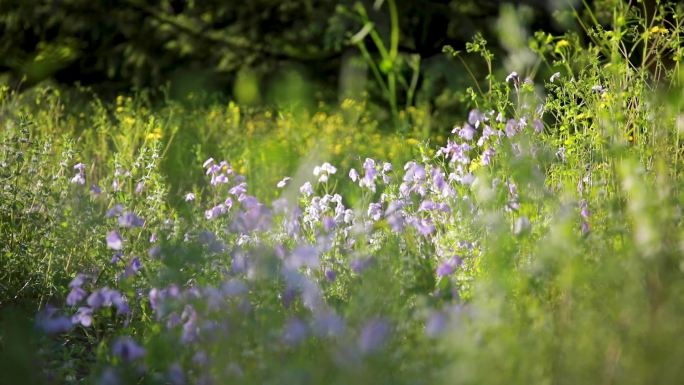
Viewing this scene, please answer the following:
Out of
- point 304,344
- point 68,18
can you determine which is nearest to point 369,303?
point 304,344

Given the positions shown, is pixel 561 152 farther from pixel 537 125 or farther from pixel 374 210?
pixel 374 210

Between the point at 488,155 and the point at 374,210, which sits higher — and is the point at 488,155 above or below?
above

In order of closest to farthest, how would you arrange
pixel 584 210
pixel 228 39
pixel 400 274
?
pixel 400 274, pixel 584 210, pixel 228 39

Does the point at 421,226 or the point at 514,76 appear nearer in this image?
the point at 421,226

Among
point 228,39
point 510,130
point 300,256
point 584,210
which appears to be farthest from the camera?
point 228,39

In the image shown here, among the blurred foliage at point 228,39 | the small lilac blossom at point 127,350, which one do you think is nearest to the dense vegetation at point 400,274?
the small lilac blossom at point 127,350

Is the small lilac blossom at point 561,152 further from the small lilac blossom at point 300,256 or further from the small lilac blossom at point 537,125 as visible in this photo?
the small lilac blossom at point 300,256

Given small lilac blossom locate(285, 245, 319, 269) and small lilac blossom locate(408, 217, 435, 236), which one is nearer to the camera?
small lilac blossom locate(285, 245, 319, 269)

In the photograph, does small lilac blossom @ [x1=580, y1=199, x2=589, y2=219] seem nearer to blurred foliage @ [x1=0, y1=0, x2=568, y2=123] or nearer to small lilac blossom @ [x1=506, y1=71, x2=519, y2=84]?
small lilac blossom @ [x1=506, y1=71, x2=519, y2=84]

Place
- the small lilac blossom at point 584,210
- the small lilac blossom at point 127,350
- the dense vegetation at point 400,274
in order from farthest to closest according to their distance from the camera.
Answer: the small lilac blossom at point 584,210
the small lilac blossom at point 127,350
the dense vegetation at point 400,274

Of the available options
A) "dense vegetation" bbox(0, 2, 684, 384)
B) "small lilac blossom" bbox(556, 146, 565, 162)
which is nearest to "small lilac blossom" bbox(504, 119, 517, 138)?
"dense vegetation" bbox(0, 2, 684, 384)

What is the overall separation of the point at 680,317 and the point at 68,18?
8.75 metres

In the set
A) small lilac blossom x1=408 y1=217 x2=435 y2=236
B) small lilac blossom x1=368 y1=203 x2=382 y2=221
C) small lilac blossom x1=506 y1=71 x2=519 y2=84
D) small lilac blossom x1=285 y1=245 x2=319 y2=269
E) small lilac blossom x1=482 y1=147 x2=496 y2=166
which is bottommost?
small lilac blossom x1=368 y1=203 x2=382 y2=221

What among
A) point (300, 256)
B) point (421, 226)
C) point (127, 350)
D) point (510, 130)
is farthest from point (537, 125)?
point (127, 350)
